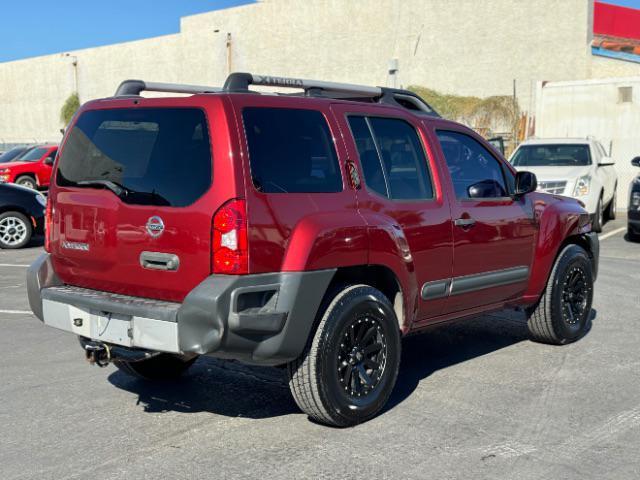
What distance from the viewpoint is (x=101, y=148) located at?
4711mm

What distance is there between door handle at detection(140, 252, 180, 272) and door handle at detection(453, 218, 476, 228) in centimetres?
201

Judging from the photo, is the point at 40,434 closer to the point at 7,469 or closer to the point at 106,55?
the point at 7,469

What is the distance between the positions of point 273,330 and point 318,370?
1.33ft

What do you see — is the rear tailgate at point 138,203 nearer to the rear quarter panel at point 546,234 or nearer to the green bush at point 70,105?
the rear quarter panel at point 546,234

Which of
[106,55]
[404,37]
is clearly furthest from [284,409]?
[106,55]

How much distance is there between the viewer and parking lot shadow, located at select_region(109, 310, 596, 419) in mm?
5012

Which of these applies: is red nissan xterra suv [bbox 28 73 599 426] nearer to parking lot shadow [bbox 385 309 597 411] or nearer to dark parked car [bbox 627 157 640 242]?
parking lot shadow [bbox 385 309 597 411]

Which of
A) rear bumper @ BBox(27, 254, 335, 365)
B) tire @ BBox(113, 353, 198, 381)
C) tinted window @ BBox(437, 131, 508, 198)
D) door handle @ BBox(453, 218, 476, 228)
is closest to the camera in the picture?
rear bumper @ BBox(27, 254, 335, 365)

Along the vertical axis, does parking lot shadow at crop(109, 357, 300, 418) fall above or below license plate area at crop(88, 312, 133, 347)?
below

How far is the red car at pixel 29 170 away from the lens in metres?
24.1

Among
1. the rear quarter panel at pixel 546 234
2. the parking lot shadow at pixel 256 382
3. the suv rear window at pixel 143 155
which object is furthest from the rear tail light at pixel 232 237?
the rear quarter panel at pixel 546 234

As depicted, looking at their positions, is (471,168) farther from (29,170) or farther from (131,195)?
(29,170)

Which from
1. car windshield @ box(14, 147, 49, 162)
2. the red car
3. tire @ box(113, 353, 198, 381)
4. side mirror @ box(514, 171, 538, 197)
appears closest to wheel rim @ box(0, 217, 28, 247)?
tire @ box(113, 353, 198, 381)

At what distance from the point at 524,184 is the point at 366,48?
34715 mm
